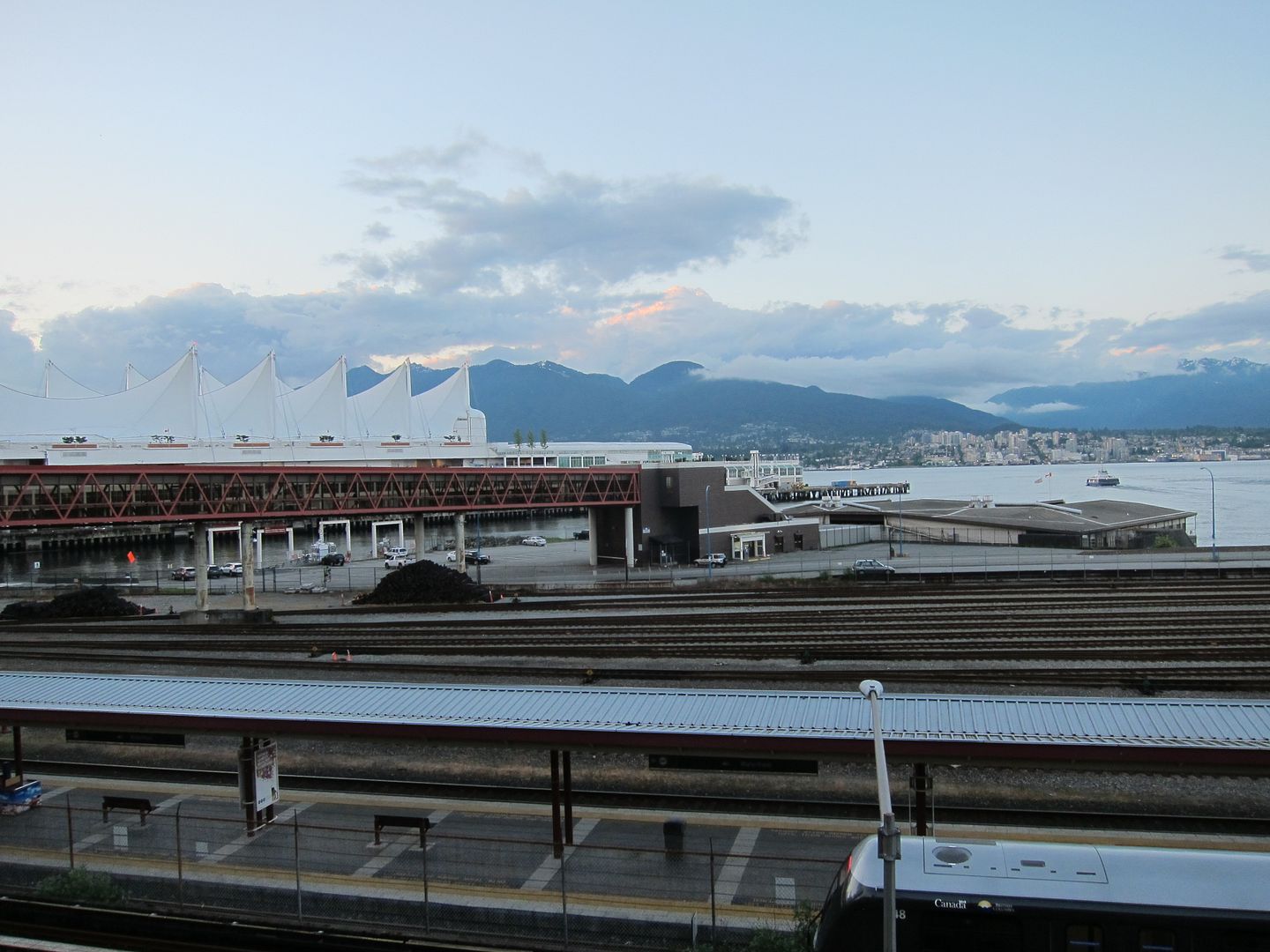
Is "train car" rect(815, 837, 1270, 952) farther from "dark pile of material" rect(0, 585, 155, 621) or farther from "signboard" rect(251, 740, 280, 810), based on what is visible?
"dark pile of material" rect(0, 585, 155, 621)

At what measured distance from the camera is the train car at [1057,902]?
24.0ft

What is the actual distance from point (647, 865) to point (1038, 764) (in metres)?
5.18

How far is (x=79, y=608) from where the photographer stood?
4078 cm

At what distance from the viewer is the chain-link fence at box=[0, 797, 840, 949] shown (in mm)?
10539

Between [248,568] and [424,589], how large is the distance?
1114cm

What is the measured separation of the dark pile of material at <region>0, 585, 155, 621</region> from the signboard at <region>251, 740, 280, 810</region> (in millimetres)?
31730

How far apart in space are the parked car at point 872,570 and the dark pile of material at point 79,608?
34.3 m

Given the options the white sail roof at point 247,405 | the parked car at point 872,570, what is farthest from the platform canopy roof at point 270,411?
the parked car at point 872,570

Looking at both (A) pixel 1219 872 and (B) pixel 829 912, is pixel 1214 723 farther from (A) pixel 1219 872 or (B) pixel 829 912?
(B) pixel 829 912

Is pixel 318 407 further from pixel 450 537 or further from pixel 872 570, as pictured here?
pixel 872 570

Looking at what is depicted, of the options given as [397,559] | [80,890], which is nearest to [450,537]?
[397,559]

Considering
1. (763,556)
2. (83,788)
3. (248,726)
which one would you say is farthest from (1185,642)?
(763,556)

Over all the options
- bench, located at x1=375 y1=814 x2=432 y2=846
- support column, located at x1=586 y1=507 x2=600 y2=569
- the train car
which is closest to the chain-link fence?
bench, located at x1=375 y1=814 x2=432 y2=846

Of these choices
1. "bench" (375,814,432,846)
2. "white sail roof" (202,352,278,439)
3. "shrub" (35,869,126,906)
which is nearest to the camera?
"shrub" (35,869,126,906)
